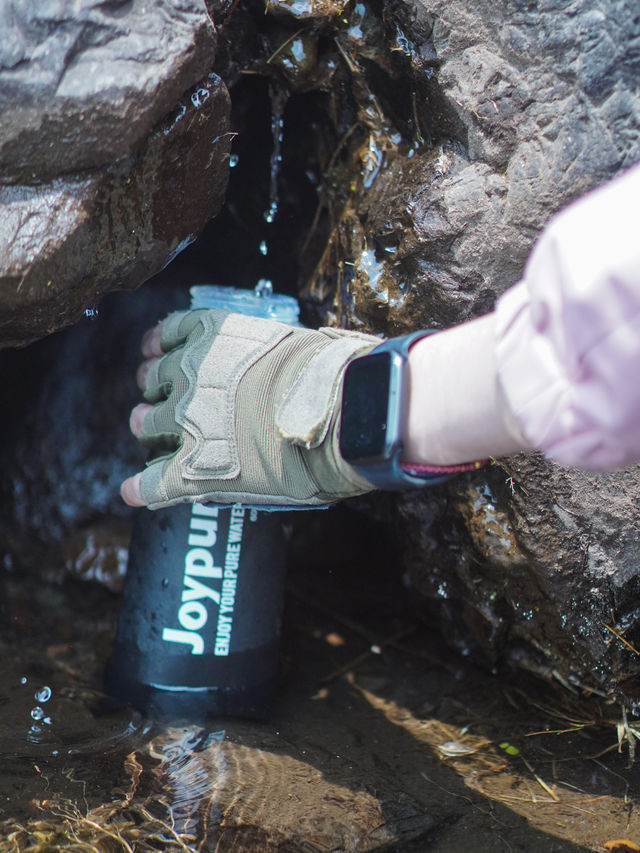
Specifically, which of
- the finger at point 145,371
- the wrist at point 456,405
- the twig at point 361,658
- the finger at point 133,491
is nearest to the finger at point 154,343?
the finger at point 145,371

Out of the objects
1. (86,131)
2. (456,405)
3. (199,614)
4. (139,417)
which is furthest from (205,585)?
(86,131)

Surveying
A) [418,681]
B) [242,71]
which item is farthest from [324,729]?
[242,71]

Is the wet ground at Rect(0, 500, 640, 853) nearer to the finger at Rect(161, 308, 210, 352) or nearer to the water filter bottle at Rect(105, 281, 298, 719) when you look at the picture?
the water filter bottle at Rect(105, 281, 298, 719)

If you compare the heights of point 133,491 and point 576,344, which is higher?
point 576,344

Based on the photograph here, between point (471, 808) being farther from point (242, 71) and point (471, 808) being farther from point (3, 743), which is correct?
point (242, 71)

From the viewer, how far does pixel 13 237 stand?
1270 millimetres

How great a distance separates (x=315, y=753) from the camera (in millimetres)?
1610

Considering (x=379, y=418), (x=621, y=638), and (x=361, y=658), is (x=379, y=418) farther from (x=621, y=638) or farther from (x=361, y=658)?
(x=361, y=658)

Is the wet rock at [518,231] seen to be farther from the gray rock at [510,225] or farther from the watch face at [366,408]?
the watch face at [366,408]

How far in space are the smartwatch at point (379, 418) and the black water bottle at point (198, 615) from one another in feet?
1.82

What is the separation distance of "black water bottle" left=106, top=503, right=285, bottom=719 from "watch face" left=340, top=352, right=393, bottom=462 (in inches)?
21.5

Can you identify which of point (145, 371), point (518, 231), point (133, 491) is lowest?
point (133, 491)

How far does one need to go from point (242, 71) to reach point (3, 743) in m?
1.49

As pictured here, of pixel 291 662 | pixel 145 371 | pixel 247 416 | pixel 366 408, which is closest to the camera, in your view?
pixel 366 408
